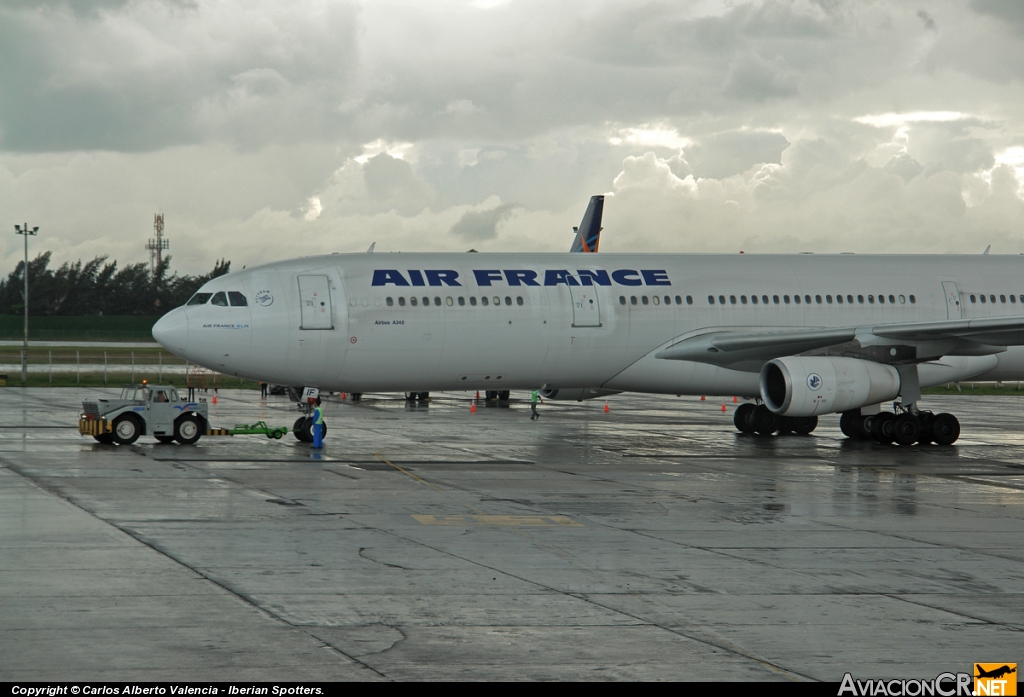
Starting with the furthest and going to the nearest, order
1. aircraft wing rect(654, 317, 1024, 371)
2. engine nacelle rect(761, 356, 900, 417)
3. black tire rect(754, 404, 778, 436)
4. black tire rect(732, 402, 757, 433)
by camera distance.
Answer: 1. black tire rect(732, 402, 757, 433)
2. black tire rect(754, 404, 778, 436)
3. aircraft wing rect(654, 317, 1024, 371)
4. engine nacelle rect(761, 356, 900, 417)

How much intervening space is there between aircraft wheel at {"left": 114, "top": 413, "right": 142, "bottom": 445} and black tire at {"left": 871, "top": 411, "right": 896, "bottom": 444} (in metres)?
15.3

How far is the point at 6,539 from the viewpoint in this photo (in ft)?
38.0

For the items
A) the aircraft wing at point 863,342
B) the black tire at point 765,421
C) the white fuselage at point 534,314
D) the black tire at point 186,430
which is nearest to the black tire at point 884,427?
the aircraft wing at point 863,342

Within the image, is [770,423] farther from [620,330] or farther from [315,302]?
[315,302]

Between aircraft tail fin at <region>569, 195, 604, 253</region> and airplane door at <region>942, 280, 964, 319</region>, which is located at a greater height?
aircraft tail fin at <region>569, 195, 604, 253</region>

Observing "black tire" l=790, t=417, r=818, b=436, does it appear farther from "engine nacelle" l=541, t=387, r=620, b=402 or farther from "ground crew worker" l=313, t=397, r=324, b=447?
"ground crew worker" l=313, t=397, r=324, b=447

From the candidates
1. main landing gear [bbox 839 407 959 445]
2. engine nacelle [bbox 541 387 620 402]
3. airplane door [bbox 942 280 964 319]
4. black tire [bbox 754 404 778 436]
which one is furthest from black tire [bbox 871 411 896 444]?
engine nacelle [bbox 541 387 620 402]

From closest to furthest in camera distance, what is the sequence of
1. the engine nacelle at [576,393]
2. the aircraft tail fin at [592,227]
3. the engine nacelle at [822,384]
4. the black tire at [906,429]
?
the engine nacelle at [822,384]
the black tire at [906,429]
the engine nacelle at [576,393]
the aircraft tail fin at [592,227]

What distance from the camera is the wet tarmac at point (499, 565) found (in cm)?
759

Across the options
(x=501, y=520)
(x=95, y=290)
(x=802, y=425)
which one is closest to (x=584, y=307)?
(x=802, y=425)

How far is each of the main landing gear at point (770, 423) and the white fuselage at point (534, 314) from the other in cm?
177

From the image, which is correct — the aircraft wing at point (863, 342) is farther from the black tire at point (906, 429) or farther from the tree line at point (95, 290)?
the tree line at point (95, 290)

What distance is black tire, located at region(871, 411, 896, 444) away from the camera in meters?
24.7

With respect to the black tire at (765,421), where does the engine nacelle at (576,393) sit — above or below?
above
